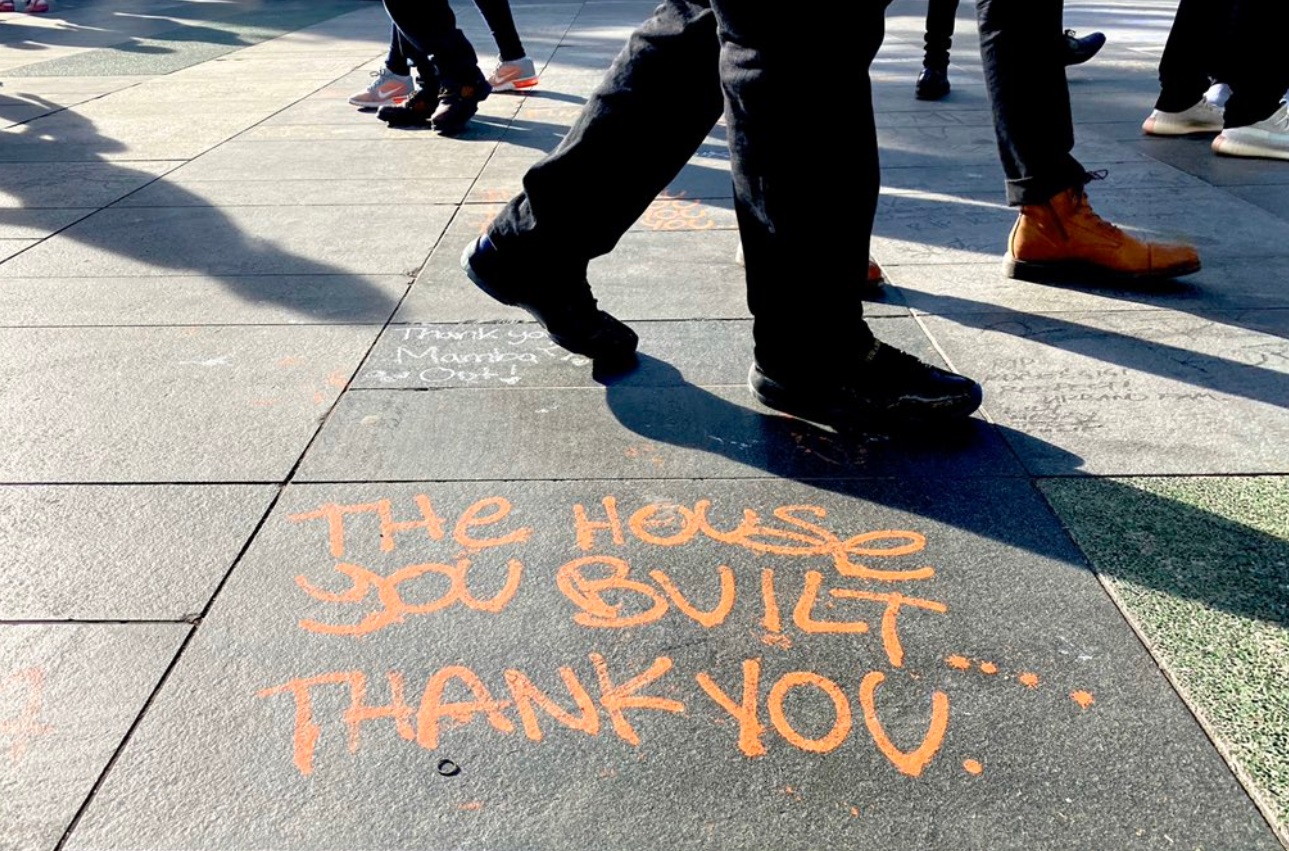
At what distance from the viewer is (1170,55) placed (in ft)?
18.2

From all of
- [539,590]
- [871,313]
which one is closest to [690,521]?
[539,590]

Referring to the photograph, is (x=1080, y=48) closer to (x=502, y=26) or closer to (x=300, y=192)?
(x=502, y=26)

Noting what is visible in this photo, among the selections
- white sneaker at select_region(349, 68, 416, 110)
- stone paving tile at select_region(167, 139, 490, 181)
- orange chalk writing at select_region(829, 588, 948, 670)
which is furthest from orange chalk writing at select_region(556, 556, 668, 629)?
white sneaker at select_region(349, 68, 416, 110)

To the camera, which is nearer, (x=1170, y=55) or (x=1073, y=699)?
(x=1073, y=699)

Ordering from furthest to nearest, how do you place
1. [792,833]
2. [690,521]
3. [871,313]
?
[871,313], [690,521], [792,833]

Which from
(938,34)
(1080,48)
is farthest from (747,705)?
(1080,48)

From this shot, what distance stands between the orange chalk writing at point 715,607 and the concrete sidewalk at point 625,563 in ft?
0.05

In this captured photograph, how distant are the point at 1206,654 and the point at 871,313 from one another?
1.71 meters

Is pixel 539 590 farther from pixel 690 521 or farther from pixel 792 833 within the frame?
pixel 792 833

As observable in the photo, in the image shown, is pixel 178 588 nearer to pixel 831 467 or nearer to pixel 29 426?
pixel 29 426

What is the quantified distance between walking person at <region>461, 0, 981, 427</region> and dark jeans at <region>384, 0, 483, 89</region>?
344 centimetres

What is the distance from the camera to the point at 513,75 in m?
7.27

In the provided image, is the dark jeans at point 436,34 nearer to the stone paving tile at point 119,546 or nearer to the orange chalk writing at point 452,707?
the stone paving tile at point 119,546

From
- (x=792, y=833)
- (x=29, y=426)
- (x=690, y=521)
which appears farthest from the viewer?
(x=29, y=426)
